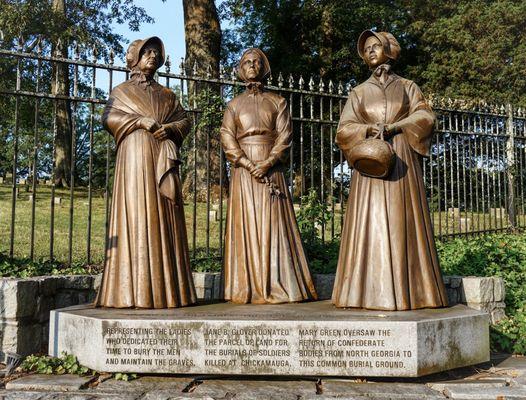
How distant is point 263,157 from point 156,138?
1.09 m

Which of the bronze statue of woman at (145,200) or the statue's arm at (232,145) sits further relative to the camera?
the statue's arm at (232,145)

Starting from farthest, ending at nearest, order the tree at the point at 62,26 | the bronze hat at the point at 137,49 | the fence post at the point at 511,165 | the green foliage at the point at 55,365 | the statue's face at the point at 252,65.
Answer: the tree at the point at 62,26
the fence post at the point at 511,165
the statue's face at the point at 252,65
the bronze hat at the point at 137,49
the green foliage at the point at 55,365

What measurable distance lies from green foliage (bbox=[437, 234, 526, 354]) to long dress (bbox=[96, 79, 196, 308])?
10.8 ft

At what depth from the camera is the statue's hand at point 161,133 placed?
520 centimetres

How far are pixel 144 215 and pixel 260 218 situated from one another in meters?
1.15

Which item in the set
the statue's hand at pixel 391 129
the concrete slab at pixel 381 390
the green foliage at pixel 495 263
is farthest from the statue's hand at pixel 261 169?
the green foliage at pixel 495 263

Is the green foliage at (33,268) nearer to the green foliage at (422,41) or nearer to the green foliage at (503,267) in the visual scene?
the green foliage at (503,267)

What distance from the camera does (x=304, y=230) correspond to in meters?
8.34

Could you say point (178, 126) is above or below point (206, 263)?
above

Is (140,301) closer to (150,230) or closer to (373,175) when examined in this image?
(150,230)

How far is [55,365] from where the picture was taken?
4.49 m

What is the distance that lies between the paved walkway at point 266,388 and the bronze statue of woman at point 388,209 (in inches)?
30.4

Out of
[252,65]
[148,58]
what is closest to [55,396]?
[148,58]

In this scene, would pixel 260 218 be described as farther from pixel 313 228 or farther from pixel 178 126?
pixel 313 228
